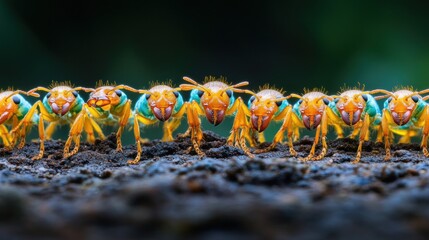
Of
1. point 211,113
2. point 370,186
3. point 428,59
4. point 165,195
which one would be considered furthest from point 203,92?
point 428,59

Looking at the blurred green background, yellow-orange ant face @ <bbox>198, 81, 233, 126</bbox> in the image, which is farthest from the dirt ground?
the blurred green background

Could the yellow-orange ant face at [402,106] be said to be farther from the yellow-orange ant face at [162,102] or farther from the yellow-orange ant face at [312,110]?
the yellow-orange ant face at [162,102]

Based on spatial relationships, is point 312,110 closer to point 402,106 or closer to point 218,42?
point 402,106

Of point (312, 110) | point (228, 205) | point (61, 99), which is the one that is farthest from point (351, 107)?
point (228, 205)

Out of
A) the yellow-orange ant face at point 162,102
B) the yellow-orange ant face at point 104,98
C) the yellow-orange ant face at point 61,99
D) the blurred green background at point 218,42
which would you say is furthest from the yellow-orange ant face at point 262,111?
the blurred green background at point 218,42

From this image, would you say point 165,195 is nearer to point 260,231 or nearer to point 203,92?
point 260,231

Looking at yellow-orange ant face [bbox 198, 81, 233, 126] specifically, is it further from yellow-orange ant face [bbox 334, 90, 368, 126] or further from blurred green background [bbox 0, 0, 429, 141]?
blurred green background [bbox 0, 0, 429, 141]
